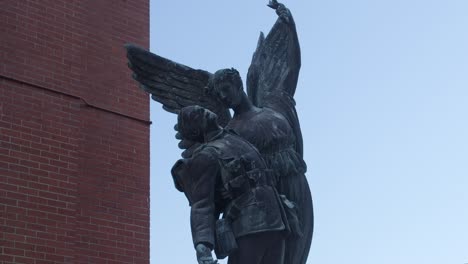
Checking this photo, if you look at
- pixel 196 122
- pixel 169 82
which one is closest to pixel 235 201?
pixel 196 122

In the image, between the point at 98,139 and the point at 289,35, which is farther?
the point at 98,139

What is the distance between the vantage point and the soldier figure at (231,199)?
5918mm

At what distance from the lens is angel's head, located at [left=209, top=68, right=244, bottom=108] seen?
6.30m

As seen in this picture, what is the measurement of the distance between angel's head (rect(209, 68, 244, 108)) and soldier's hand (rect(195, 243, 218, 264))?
102 cm

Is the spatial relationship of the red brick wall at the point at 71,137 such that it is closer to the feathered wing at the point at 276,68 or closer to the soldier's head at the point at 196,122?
the feathered wing at the point at 276,68

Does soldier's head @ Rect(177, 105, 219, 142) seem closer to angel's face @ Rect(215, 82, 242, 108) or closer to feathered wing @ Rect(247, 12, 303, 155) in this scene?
angel's face @ Rect(215, 82, 242, 108)

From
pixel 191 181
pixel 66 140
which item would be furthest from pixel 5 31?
pixel 191 181

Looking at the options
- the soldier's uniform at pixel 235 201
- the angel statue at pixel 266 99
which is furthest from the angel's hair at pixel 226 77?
the soldier's uniform at pixel 235 201

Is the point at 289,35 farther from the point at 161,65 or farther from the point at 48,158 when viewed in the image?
the point at 48,158

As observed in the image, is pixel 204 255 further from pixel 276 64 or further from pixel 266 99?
pixel 276 64

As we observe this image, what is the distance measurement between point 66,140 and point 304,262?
15.1 ft

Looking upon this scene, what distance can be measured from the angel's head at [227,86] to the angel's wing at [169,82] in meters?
0.27

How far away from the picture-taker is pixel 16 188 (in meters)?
9.76

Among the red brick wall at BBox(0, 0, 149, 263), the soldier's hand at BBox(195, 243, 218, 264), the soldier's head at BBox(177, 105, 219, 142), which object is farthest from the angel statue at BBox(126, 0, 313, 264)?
the red brick wall at BBox(0, 0, 149, 263)
